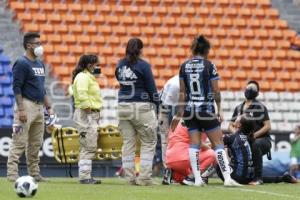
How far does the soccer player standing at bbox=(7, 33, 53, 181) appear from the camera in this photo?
1359 cm

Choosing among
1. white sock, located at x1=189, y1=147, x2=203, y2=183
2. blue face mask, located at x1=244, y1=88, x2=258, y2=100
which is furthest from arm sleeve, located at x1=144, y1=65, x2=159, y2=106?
blue face mask, located at x1=244, y1=88, x2=258, y2=100

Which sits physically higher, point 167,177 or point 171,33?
point 171,33

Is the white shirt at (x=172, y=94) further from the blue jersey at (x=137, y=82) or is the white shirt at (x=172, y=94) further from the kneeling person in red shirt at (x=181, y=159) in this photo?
the blue jersey at (x=137, y=82)

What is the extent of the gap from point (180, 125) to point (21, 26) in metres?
10.8

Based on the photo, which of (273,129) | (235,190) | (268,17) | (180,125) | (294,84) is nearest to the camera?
(235,190)

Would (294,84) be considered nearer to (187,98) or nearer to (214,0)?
(214,0)

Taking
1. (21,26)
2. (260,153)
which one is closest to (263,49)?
(21,26)

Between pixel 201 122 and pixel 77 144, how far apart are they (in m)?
3.09

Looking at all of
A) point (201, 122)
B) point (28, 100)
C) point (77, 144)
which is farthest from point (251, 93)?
point (28, 100)

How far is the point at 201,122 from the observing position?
1310cm

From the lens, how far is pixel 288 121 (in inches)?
941

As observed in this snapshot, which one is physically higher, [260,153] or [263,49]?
[263,49]

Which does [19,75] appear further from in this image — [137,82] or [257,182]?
[257,182]

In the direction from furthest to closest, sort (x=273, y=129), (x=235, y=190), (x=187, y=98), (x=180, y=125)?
(x=273, y=129) → (x=180, y=125) → (x=187, y=98) → (x=235, y=190)
